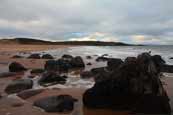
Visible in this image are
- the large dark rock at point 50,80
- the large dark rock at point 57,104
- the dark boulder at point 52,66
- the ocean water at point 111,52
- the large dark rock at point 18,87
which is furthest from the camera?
the ocean water at point 111,52

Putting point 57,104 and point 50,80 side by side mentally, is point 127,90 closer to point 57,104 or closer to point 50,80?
point 57,104

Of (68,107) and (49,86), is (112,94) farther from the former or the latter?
(49,86)

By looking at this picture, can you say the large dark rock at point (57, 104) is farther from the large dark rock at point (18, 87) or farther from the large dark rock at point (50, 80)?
the large dark rock at point (50, 80)

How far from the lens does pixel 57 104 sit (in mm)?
11625

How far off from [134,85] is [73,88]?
15.7 feet

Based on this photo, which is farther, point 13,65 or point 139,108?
point 13,65

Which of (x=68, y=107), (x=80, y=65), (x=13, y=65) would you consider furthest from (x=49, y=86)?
(x=80, y=65)

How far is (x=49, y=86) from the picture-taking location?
653 inches

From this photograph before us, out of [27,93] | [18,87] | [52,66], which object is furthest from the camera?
[52,66]

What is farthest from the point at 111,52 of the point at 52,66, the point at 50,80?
the point at 50,80

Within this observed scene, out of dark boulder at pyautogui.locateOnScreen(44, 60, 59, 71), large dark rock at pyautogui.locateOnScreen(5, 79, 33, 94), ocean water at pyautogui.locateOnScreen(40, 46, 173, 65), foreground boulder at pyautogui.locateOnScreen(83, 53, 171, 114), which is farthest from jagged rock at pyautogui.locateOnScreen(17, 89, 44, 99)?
ocean water at pyautogui.locateOnScreen(40, 46, 173, 65)

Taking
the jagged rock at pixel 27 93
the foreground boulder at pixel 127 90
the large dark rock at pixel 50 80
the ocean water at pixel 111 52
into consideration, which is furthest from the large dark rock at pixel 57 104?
the ocean water at pixel 111 52

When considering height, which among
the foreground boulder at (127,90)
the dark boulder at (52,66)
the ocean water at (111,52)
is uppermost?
the foreground boulder at (127,90)

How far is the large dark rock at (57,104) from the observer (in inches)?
450
